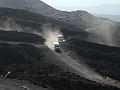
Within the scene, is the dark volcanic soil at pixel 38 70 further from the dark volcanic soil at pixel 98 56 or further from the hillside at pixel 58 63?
the dark volcanic soil at pixel 98 56

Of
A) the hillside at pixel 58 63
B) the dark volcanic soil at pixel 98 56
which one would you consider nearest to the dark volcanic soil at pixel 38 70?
the hillside at pixel 58 63

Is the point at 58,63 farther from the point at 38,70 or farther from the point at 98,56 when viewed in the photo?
the point at 98,56

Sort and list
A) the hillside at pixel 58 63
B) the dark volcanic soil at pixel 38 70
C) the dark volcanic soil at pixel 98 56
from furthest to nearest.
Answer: the dark volcanic soil at pixel 98 56 < the hillside at pixel 58 63 < the dark volcanic soil at pixel 38 70

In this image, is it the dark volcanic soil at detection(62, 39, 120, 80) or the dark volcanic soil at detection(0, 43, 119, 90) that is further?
the dark volcanic soil at detection(62, 39, 120, 80)

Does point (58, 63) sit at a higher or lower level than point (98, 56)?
lower

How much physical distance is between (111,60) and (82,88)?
2341cm

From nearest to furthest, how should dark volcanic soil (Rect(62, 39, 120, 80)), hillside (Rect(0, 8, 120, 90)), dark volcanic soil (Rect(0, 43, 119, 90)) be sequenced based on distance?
dark volcanic soil (Rect(0, 43, 119, 90))
hillside (Rect(0, 8, 120, 90))
dark volcanic soil (Rect(62, 39, 120, 80))

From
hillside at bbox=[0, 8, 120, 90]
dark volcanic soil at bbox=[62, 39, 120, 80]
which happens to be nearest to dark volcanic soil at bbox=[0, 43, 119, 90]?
hillside at bbox=[0, 8, 120, 90]

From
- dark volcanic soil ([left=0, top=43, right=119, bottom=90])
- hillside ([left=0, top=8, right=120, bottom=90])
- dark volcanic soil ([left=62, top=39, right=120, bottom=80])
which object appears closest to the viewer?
dark volcanic soil ([left=0, top=43, right=119, bottom=90])

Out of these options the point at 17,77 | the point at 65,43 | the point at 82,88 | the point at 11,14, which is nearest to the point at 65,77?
the point at 82,88

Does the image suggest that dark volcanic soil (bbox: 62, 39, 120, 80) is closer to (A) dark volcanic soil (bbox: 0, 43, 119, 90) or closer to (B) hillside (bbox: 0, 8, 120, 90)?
(B) hillside (bbox: 0, 8, 120, 90)

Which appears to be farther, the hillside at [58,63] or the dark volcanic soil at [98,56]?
the dark volcanic soil at [98,56]

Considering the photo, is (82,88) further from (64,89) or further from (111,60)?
(111,60)

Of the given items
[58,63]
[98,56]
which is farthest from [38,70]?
[98,56]
